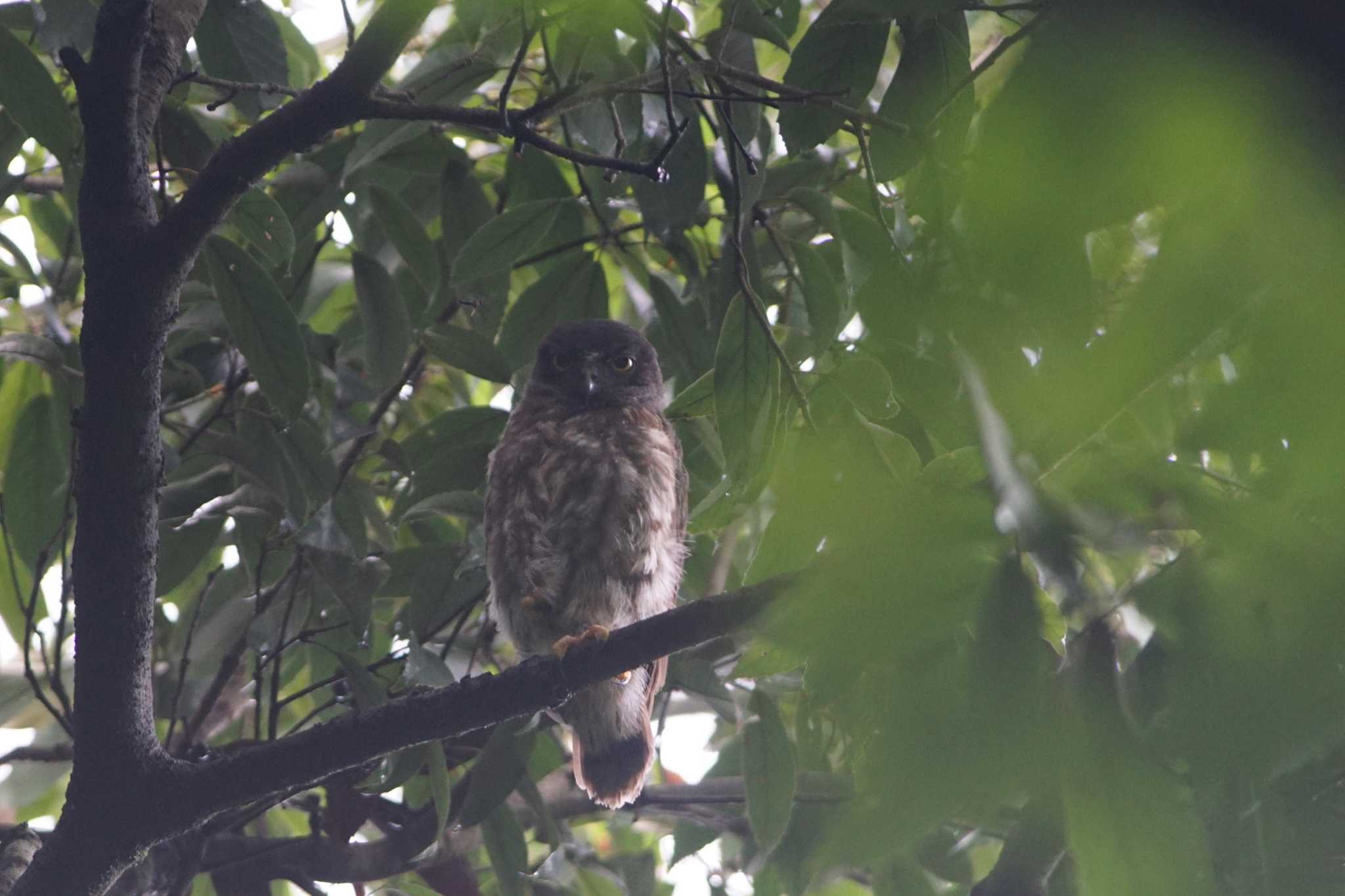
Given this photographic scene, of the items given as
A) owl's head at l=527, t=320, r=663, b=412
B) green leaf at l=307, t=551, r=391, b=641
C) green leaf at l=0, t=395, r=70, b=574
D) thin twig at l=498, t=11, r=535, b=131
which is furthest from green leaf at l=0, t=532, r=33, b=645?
thin twig at l=498, t=11, r=535, b=131

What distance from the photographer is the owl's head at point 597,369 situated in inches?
164

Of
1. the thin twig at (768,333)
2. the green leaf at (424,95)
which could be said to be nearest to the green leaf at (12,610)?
the green leaf at (424,95)

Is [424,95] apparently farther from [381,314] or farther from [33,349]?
[33,349]

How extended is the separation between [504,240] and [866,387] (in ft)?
3.91

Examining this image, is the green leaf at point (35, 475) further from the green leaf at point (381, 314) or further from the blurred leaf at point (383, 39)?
the blurred leaf at point (383, 39)

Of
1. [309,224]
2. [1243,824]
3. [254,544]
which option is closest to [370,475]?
[254,544]

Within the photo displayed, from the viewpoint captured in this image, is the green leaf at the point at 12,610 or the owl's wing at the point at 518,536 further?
the owl's wing at the point at 518,536

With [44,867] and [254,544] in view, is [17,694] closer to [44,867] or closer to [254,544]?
[254,544]

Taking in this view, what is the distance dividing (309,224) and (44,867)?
154cm

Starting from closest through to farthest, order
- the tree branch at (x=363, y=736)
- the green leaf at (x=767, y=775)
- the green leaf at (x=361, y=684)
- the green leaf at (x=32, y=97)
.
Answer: the green leaf at (x=32, y=97)
the tree branch at (x=363, y=736)
the green leaf at (x=767, y=775)
the green leaf at (x=361, y=684)

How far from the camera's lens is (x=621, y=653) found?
217cm

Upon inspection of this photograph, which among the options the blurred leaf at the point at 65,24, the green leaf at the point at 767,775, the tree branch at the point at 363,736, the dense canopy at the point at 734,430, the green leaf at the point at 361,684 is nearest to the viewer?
the dense canopy at the point at 734,430

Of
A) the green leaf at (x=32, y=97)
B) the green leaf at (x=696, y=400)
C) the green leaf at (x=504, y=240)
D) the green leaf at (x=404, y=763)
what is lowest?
the green leaf at (x=404, y=763)

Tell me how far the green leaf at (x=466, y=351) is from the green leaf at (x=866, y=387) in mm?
1412
